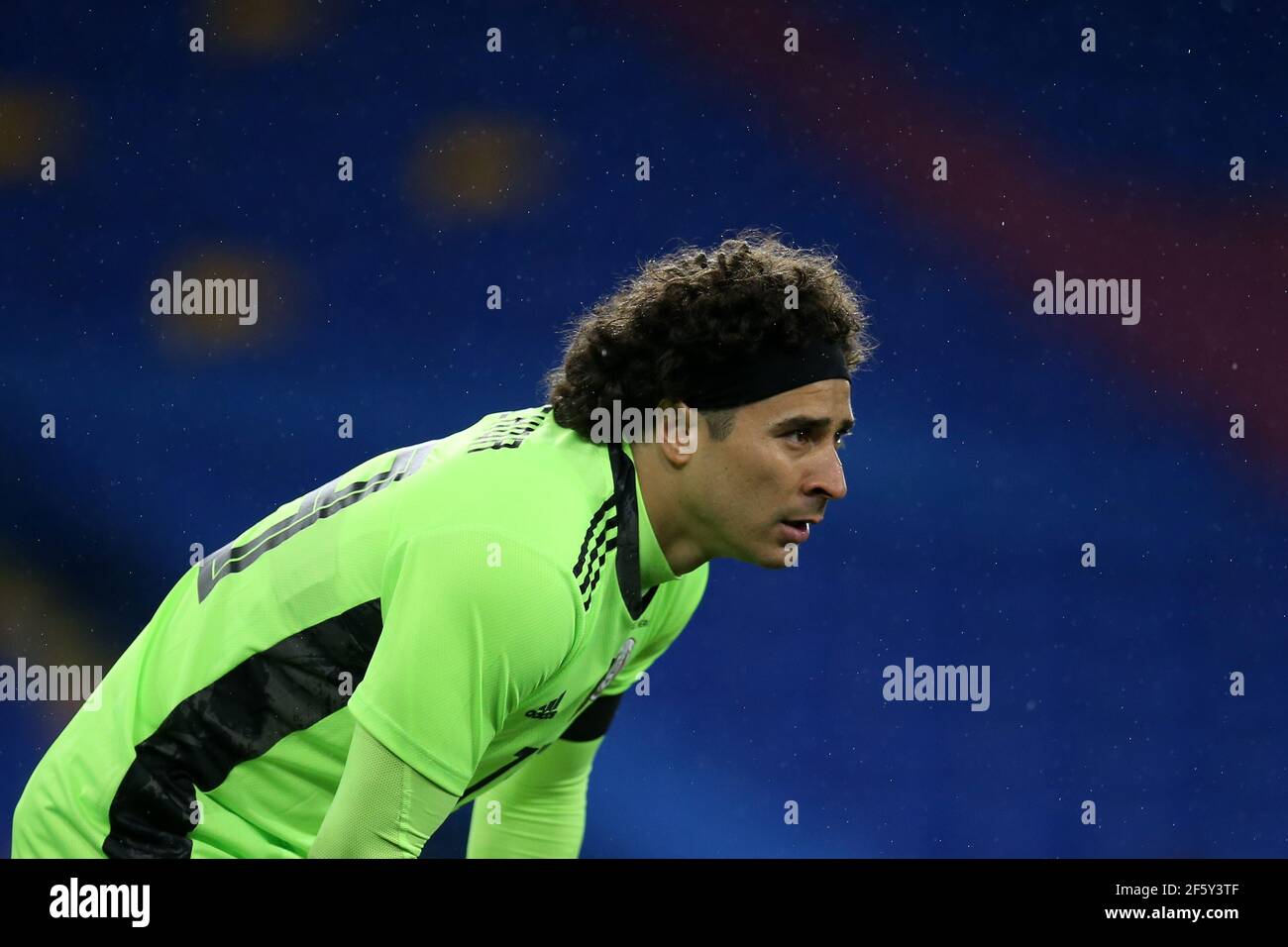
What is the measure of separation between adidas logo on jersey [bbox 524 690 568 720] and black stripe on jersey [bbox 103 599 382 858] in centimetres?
20

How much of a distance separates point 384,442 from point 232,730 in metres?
1.64

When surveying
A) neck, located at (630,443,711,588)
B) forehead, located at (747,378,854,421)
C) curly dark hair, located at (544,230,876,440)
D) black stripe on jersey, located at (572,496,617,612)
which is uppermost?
curly dark hair, located at (544,230,876,440)

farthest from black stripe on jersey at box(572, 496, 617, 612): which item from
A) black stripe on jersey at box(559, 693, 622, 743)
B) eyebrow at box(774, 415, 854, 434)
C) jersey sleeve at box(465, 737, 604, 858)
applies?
jersey sleeve at box(465, 737, 604, 858)

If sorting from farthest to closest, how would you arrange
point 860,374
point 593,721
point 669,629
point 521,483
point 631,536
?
point 860,374
point 593,721
point 669,629
point 631,536
point 521,483

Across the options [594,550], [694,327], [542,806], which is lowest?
[542,806]

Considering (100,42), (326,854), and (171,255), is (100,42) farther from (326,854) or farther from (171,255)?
(326,854)

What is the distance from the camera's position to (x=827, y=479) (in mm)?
1774

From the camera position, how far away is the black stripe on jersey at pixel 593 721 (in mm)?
2240

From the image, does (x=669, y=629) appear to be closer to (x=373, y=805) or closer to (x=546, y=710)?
(x=546, y=710)

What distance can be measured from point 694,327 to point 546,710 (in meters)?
0.46

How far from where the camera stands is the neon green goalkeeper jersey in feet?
4.87

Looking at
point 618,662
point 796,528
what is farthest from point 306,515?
point 796,528

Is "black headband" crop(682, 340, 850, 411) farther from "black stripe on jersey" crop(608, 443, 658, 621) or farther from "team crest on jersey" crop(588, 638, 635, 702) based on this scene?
"team crest on jersey" crop(588, 638, 635, 702)

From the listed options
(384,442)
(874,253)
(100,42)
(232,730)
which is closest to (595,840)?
(384,442)
